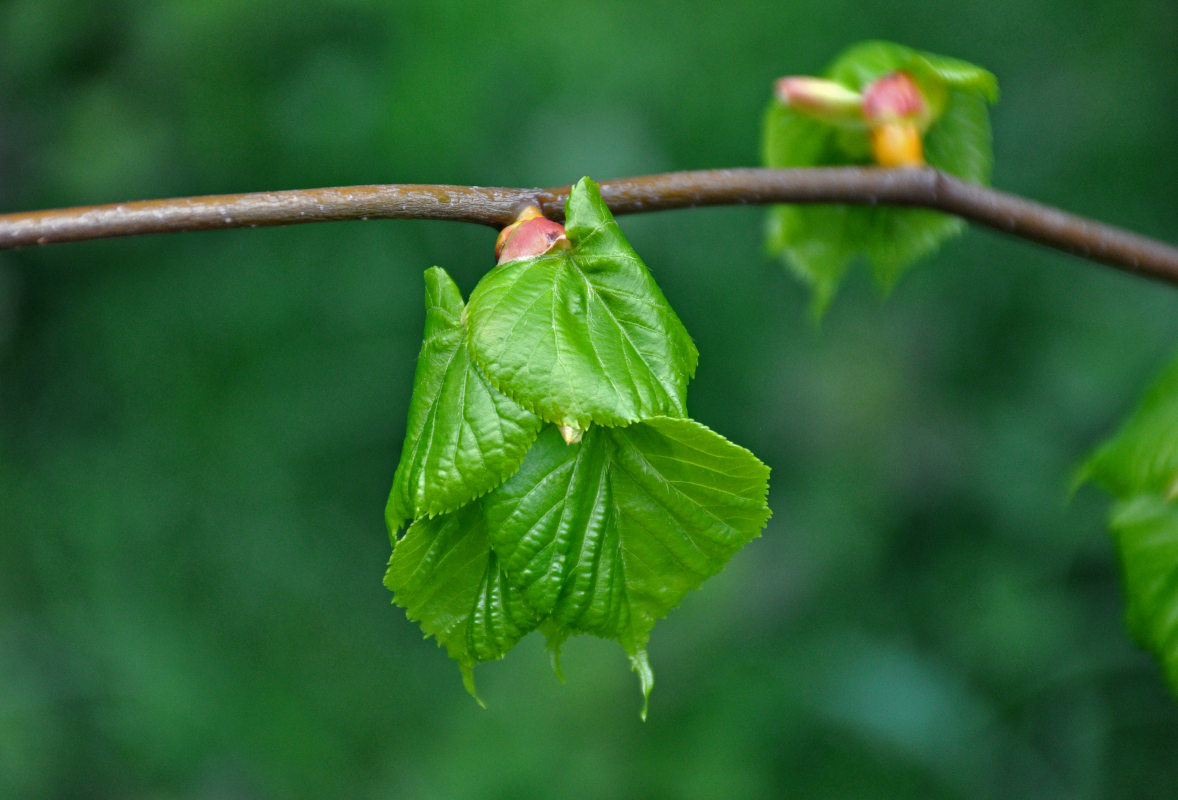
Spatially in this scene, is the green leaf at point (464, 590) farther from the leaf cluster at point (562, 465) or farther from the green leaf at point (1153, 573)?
the green leaf at point (1153, 573)

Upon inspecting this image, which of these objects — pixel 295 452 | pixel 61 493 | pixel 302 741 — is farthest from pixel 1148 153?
pixel 61 493

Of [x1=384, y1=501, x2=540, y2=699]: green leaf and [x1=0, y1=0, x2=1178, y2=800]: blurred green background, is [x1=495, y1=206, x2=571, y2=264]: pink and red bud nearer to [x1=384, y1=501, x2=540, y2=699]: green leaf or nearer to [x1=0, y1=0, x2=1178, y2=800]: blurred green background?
[x1=384, y1=501, x2=540, y2=699]: green leaf

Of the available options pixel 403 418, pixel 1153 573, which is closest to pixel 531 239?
pixel 1153 573

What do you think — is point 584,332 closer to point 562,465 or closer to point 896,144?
point 562,465

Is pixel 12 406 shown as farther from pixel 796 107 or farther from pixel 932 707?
pixel 932 707

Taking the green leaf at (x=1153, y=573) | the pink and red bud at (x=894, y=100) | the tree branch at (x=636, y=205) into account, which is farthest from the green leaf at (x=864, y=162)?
the green leaf at (x=1153, y=573)

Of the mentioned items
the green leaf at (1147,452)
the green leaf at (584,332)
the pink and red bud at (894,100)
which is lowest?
the green leaf at (1147,452)

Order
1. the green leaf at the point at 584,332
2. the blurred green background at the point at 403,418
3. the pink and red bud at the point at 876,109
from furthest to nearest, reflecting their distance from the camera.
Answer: the blurred green background at the point at 403,418
the pink and red bud at the point at 876,109
the green leaf at the point at 584,332
